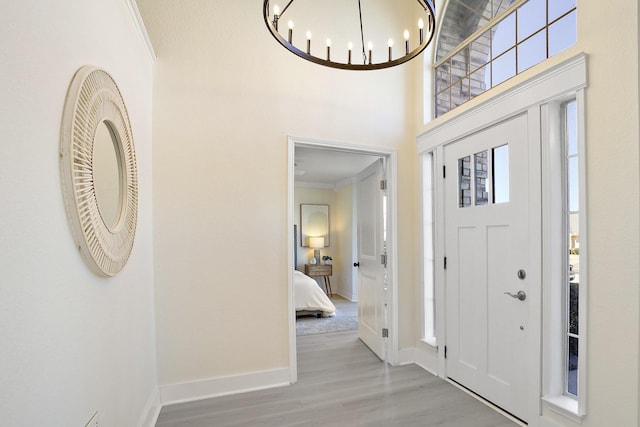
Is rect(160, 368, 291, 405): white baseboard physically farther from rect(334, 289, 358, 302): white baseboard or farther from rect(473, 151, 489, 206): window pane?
rect(334, 289, 358, 302): white baseboard

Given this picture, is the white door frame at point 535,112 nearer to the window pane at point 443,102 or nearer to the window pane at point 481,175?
the window pane at point 481,175

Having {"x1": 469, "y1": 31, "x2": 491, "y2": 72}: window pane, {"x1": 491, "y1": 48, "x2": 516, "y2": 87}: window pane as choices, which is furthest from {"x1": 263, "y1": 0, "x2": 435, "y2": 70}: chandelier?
{"x1": 491, "y1": 48, "x2": 516, "y2": 87}: window pane

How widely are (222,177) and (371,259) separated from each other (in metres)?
1.85

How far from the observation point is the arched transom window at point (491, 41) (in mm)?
1977

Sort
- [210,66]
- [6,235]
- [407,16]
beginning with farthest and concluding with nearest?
[407,16] < [210,66] < [6,235]

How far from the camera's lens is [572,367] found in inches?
74.5

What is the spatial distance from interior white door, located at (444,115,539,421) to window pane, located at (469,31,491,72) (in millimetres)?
645

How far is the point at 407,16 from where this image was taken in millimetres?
3176

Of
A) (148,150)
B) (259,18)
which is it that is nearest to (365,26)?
(259,18)

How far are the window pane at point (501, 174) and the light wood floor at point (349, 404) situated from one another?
1558mm

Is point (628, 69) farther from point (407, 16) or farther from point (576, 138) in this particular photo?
point (407, 16)

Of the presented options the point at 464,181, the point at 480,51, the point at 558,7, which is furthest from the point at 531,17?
the point at 464,181

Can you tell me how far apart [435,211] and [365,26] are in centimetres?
195

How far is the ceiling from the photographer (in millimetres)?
4613
